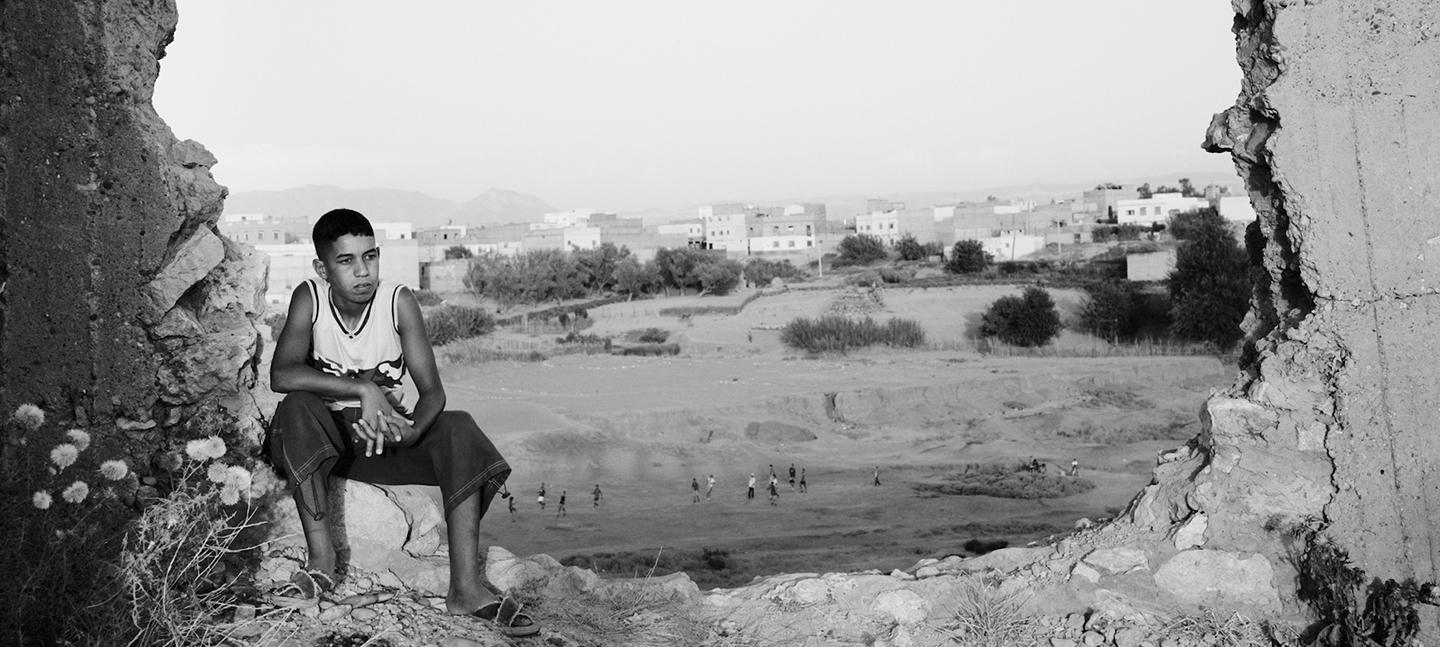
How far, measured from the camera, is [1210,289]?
4038 centimetres

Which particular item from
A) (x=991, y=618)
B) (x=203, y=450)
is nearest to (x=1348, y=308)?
(x=991, y=618)

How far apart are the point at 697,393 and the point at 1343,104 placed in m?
25.6

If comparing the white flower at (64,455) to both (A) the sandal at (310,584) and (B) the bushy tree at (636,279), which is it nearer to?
(A) the sandal at (310,584)

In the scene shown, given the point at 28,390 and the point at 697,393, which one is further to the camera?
the point at 697,393

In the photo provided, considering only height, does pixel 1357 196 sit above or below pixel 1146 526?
above

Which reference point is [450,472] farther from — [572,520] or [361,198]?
[361,198]

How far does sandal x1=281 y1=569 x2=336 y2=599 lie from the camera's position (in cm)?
427

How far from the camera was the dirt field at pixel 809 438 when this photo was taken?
16219 millimetres

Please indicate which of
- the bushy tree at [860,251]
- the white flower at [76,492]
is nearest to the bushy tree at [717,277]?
the bushy tree at [860,251]

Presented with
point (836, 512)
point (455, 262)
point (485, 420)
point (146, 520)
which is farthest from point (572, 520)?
point (455, 262)

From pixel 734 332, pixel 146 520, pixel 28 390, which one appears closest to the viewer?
pixel 146 520

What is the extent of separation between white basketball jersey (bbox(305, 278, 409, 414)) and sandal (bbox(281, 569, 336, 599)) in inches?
23.2

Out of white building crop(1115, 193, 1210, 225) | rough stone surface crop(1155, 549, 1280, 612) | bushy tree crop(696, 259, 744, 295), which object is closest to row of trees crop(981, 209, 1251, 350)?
bushy tree crop(696, 259, 744, 295)

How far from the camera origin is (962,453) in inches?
953
